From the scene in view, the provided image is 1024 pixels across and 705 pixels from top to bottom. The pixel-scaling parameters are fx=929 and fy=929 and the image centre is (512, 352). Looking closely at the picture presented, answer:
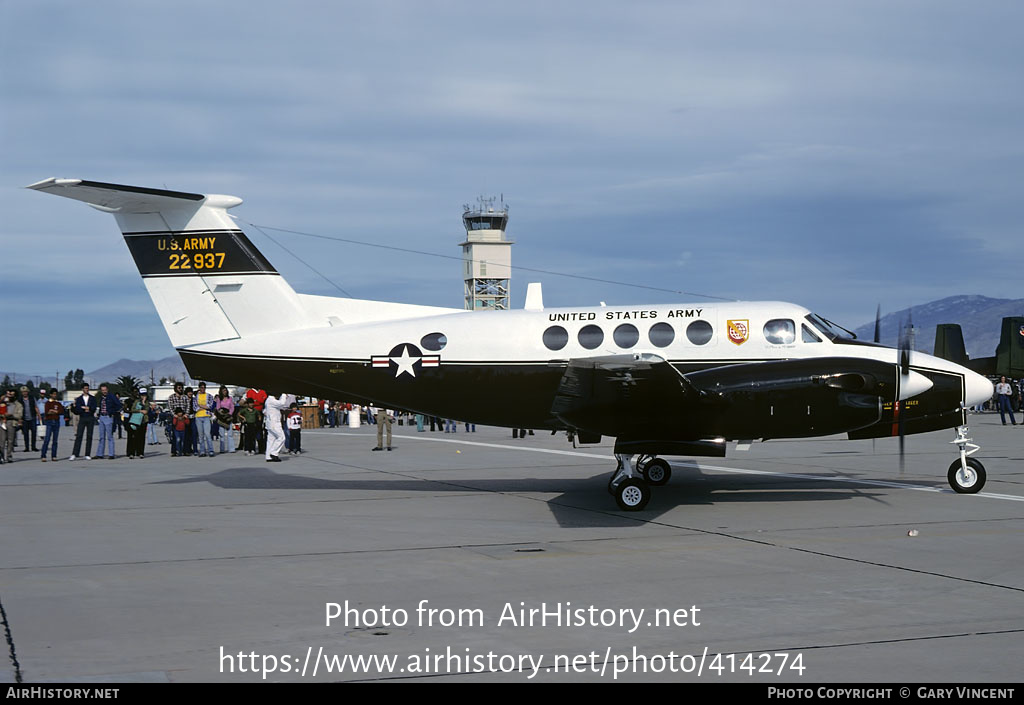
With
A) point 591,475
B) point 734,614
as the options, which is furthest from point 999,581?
point 591,475

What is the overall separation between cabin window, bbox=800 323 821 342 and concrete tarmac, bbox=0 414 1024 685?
2.39 metres

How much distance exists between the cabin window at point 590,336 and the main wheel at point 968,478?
5.65 m

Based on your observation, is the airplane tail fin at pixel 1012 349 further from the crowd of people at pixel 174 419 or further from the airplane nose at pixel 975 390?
the airplane nose at pixel 975 390

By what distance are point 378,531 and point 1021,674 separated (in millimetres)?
7605

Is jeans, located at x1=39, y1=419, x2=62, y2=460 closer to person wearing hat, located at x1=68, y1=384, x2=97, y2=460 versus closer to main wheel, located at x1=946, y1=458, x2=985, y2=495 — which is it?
person wearing hat, located at x1=68, y1=384, x2=97, y2=460

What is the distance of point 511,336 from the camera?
14.6 meters

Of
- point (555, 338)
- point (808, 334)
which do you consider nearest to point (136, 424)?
point (555, 338)

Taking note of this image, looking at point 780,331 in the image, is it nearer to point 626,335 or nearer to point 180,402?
point 626,335

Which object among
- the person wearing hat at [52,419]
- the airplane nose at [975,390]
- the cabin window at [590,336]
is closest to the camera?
the airplane nose at [975,390]

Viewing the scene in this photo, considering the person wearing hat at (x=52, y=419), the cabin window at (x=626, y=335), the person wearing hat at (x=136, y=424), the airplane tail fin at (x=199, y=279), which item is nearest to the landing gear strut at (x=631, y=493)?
the cabin window at (x=626, y=335)

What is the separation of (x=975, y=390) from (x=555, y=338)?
246 inches

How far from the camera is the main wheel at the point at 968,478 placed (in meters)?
13.8

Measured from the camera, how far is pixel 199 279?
50.4 ft

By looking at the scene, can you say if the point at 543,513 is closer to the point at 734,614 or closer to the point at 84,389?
the point at 734,614
